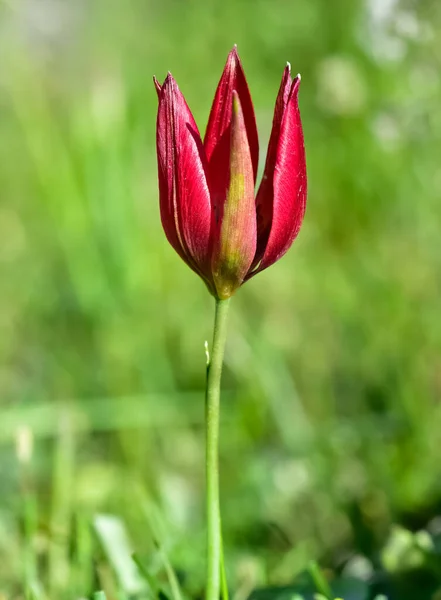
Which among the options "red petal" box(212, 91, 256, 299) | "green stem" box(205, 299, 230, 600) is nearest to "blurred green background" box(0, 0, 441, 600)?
"green stem" box(205, 299, 230, 600)

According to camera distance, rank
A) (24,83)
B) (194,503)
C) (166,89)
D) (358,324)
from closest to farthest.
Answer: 1. (166,89)
2. (194,503)
3. (358,324)
4. (24,83)

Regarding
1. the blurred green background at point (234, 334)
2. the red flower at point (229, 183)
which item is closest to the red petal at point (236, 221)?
the red flower at point (229, 183)

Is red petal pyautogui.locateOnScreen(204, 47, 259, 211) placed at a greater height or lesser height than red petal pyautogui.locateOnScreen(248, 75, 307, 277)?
greater

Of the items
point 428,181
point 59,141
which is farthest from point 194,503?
point 59,141

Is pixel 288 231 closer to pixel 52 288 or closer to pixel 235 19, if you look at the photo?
pixel 52 288

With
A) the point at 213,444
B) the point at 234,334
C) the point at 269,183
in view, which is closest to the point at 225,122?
the point at 269,183

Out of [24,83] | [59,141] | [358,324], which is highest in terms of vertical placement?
[24,83]

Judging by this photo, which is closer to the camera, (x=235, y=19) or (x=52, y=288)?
(x=52, y=288)

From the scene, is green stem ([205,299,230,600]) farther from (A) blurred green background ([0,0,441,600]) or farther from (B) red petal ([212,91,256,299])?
(A) blurred green background ([0,0,441,600])
